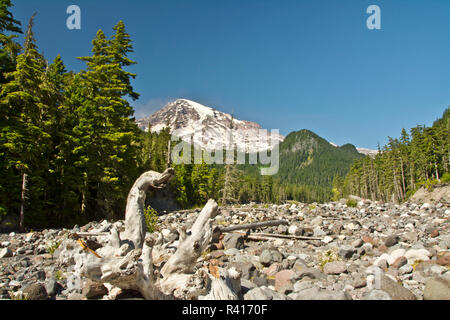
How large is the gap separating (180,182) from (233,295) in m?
42.7

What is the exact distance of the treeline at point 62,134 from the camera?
1441cm

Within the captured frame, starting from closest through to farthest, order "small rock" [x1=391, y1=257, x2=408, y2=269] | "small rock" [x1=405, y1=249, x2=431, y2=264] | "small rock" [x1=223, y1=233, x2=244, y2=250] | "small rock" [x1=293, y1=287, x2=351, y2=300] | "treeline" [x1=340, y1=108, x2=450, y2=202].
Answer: "small rock" [x1=293, y1=287, x2=351, y2=300], "small rock" [x1=391, y1=257, x2=408, y2=269], "small rock" [x1=405, y1=249, x2=431, y2=264], "small rock" [x1=223, y1=233, x2=244, y2=250], "treeline" [x1=340, y1=108, x2=450, y2=202]

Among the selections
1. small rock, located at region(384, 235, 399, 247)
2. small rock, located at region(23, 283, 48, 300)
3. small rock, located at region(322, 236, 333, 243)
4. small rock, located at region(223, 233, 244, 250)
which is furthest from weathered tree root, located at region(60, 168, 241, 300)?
small rock, located at region(384, 235, 399, 247)

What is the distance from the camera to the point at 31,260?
7000 millimetres

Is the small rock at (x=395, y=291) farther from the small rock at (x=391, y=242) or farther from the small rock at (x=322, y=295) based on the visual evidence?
the small rock at (x=391, y=242)

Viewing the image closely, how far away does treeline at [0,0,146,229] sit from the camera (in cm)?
1441

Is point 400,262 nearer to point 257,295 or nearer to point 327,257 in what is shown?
point 327,257

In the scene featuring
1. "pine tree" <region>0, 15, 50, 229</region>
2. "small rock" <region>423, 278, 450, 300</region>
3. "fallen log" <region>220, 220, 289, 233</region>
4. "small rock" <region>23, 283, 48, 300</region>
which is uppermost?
"pine tree" <region>0, 15, 50, 229</region>

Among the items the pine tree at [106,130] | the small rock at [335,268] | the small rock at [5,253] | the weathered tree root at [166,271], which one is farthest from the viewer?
the pine tree at [106,130]

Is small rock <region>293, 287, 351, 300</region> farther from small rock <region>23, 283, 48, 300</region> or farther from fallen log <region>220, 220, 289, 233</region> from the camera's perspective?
fallen log <region>220, 220, 289, 233</region>

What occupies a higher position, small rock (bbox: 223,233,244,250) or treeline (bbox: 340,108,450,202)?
treeline (bbox: 340,108,450,202)

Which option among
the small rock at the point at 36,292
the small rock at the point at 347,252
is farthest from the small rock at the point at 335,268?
the small rock at the point at 36,292
